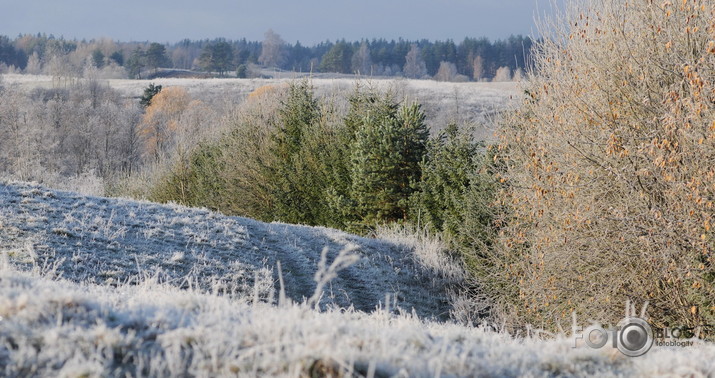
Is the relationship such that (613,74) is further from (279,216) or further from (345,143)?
(279,216)

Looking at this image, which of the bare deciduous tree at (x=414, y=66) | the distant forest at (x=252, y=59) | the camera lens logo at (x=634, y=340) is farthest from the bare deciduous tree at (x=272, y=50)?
the camera lens logo at (x=634, y=340)

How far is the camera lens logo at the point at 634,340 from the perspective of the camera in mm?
3342

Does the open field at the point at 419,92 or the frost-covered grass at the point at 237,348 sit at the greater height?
the open field at the point at 419,92

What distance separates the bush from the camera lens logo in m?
4.72

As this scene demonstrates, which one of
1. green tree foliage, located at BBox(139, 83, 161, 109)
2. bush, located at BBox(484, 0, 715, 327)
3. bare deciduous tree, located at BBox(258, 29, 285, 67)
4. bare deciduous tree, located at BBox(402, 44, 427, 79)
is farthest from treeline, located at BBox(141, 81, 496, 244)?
bare deciduous tree, located at BBox(258, 29, 285, 67)

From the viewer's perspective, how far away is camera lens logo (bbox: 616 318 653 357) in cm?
334

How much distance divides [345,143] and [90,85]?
53.6 m

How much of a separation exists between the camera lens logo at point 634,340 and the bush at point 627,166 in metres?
4.72

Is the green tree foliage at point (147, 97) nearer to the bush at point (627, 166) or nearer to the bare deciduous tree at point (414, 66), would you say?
the bare deciduous tree at point (414, 66)

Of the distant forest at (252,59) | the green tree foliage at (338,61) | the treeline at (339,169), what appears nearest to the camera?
the treeline at (339,169)

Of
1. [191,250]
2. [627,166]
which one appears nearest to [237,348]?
[627,166]

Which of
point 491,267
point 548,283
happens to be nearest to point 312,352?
point 548,283

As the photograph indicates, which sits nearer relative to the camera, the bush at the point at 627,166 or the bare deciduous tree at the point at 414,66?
the bush at the point at 627,166

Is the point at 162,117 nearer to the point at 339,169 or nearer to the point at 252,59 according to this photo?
the point at 339,169
